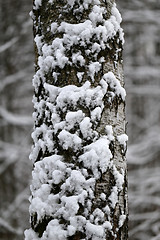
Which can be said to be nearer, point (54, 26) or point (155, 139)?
point (54, 26)

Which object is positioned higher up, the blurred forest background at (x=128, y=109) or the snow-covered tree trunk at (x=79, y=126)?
the blurred forest background at (x=128, y=109)

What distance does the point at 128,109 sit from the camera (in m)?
9.09

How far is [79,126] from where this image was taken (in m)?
1.32

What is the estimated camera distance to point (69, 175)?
1.29 m

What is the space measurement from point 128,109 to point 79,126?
26.0 feet

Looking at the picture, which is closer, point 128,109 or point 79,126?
point 79,126

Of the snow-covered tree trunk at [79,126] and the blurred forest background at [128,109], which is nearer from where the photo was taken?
the snow-covered tree trunk at [79,126]

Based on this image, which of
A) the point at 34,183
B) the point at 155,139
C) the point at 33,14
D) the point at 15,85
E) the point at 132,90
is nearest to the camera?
the point at 34,183

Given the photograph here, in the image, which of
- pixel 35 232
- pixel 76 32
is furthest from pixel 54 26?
pixel 35 232

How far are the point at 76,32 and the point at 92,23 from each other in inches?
3.7

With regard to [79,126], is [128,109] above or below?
above

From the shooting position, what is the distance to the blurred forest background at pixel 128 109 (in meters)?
5.62

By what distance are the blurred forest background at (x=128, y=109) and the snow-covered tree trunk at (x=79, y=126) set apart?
343 cm

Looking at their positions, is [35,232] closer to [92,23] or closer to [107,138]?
[107,138]
